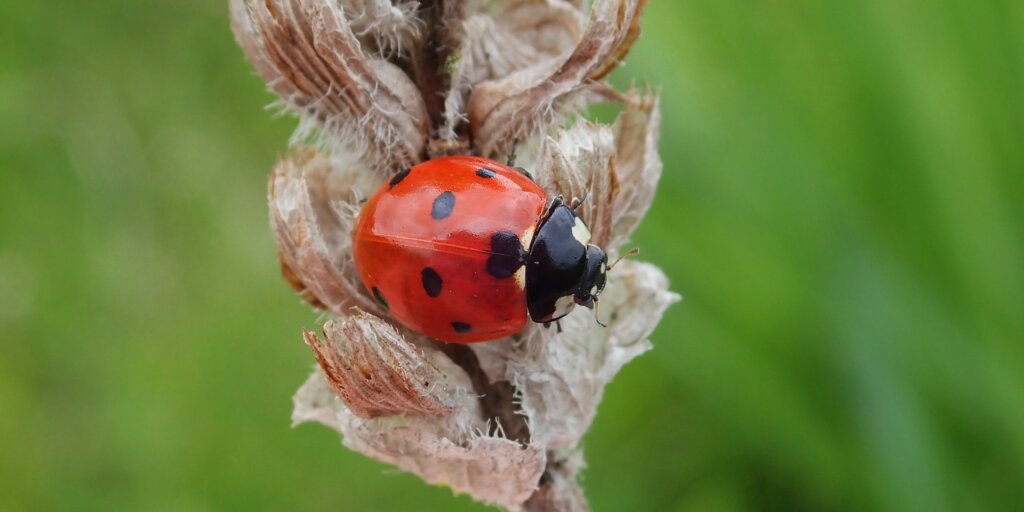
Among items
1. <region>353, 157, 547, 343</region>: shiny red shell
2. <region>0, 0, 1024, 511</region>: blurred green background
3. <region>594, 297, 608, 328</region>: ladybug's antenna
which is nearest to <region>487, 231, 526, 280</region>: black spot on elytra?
<region>353, 157, 547, 343</region>: shiny red shell

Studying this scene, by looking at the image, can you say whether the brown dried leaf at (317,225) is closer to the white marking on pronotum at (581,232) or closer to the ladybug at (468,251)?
the ladybug at (468,251)

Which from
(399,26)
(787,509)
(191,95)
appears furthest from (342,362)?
(191,95)

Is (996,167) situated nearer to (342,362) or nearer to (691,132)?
(691,132)

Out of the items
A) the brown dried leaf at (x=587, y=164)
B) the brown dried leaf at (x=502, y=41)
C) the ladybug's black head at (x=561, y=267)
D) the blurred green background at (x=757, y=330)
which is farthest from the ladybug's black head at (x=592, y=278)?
the blurred green background at (x=757, y=330)

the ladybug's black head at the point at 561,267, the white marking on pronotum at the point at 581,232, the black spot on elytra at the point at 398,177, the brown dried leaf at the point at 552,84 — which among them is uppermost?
the brown dried leaf at the point at 552,84

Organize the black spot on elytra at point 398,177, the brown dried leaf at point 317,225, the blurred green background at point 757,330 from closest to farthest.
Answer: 1. the brown dried leaf at point 317,225
2. the black spot on elytra at point 398,177
3. the blurred green background at point 757,330

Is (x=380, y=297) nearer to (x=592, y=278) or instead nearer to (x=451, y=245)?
(x=451, y=245)

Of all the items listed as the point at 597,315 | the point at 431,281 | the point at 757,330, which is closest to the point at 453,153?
the point at 431,281
